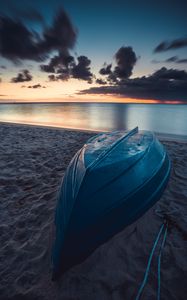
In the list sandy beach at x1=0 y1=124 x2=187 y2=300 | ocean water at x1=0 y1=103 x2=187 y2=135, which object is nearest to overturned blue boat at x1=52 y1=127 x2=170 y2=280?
sandy beach at x1=0 y1=124 x2=187 y2=300

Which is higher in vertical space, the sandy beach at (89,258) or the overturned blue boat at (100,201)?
the overturned blue boat at (100,201)

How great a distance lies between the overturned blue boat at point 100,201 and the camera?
1.76 metres

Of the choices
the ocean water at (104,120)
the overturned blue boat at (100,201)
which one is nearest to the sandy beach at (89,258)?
the overturned blue boat at (100,201)

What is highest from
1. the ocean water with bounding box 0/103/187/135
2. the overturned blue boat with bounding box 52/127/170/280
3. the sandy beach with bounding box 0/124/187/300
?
the overturned blue boat with bounding box 52/127/170/280

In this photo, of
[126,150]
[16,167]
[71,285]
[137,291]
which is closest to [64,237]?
[71,285]

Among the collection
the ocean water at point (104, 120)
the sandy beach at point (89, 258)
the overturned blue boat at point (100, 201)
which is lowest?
the ocean water at point (104, 120)

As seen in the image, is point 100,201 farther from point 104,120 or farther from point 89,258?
point 104,120

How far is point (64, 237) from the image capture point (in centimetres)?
173

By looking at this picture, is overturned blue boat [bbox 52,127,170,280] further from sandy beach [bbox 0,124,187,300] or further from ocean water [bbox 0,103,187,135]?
ocean water [bbox 0,103,187,135]

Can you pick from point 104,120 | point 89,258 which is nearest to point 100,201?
point 89,258

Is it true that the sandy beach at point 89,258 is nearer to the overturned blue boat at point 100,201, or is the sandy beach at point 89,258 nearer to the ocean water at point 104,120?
the overturned blue boat at point 100,201

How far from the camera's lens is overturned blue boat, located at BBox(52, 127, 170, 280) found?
69.4 inches

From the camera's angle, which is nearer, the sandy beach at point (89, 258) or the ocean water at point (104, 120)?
the sandy beach at point (89, 258)

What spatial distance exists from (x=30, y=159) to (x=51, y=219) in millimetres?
2871
